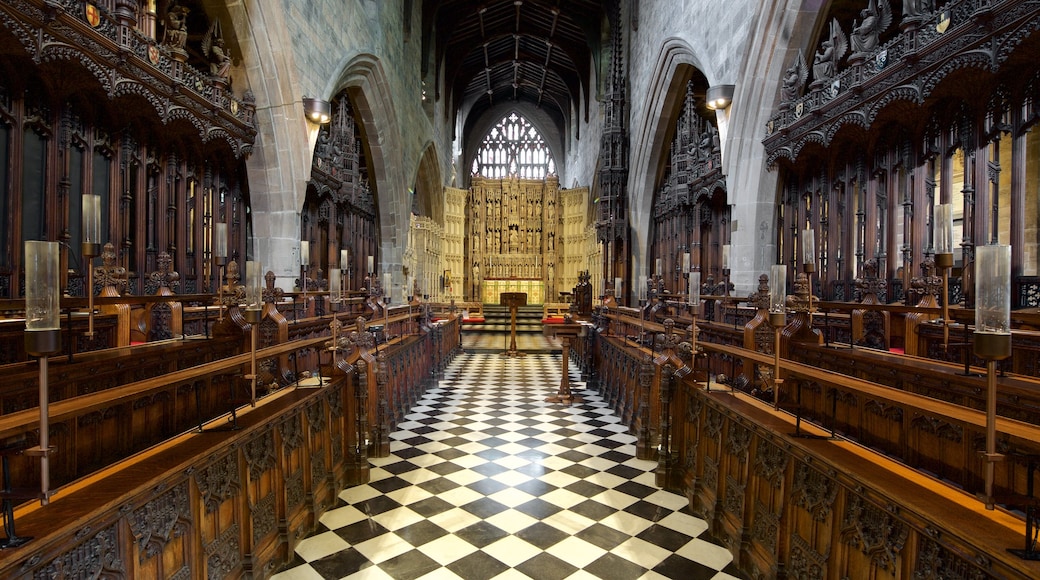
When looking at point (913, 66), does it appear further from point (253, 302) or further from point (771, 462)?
point (253, 302)

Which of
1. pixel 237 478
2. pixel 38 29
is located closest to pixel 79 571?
pixel 237 478

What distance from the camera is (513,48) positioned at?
2209 cm

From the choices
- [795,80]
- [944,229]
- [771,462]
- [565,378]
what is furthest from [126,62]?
[795,80]

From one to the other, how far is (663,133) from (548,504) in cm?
1033

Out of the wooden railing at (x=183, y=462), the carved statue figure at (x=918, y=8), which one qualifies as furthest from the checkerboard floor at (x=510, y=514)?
the carved statue figure at (x=918, y=8)

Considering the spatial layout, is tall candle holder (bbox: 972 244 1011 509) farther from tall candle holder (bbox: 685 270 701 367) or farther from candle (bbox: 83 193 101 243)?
candle (bbox: 83 193 101 243)

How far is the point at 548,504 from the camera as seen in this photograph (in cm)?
342

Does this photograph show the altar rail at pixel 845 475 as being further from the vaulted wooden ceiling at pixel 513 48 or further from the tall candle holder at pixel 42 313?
the vaulted wooden ceiling at pixel 513 48

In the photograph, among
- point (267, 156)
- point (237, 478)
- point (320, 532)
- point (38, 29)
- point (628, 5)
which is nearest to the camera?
point (237, 478)

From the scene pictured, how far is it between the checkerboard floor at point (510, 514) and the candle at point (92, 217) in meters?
2.38

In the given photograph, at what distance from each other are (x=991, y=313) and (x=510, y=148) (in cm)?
2783

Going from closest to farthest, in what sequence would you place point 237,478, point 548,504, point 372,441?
point 237,478, point 548,504, point 372,441

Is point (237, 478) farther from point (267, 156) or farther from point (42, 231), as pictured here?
point (267, 156)

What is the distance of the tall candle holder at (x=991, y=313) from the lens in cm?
126
